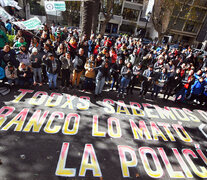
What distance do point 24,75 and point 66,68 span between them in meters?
1.81

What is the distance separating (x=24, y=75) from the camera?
6.19 meters

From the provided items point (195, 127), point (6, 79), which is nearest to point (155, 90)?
point (195, 127)

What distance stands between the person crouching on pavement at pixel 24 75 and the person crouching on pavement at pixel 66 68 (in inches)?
56.2

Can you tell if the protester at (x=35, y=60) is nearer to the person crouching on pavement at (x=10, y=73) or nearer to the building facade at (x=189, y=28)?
the person crouching on pavement at (x=10, y=73)

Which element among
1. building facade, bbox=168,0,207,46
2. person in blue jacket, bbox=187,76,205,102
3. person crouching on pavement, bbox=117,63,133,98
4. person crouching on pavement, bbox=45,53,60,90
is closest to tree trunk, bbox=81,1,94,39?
person crouching on pavement, bbox=45,53,60,90

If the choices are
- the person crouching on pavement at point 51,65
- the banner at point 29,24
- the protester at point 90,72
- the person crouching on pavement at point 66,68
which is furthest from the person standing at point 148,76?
the banner at point 29,24

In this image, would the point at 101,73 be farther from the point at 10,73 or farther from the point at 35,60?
the point at 10,73

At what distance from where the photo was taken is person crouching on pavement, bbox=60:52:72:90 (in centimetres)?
Result: 640

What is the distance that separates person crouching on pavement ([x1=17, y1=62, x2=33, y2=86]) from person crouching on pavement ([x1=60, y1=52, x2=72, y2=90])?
4.69ft

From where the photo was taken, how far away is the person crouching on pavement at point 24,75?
6159 millimetres

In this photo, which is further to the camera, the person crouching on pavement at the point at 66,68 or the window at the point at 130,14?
the window at the point at 130,14

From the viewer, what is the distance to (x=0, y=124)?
14.2 feet

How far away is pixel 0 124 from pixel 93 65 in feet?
13.9

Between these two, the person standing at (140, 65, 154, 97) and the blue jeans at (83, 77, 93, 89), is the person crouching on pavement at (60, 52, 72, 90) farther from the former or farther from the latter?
the person standing at (140, 65, 154, 97)
